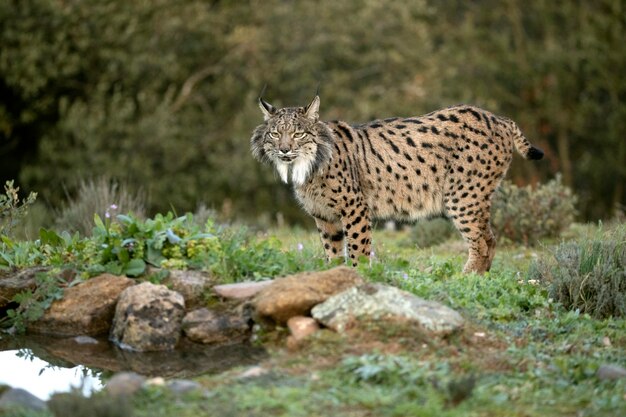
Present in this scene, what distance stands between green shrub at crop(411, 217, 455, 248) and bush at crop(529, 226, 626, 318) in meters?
4.04

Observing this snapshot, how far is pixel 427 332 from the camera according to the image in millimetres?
6305

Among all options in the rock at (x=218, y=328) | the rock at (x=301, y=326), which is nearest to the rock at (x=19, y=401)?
the rock at (x=218, y=328)

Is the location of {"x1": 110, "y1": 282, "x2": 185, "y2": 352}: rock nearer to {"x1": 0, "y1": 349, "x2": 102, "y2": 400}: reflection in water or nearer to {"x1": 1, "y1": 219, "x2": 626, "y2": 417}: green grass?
{"x1": 0, "y1": 349, "x2": 102, "y2": 400}: reflection in water

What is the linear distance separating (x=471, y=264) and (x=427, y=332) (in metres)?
3.37

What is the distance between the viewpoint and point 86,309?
708 centimetres

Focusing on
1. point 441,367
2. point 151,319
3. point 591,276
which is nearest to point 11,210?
point 151,319

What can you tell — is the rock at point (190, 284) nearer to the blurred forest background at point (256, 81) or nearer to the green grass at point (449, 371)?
the green grass at point (449, 371)

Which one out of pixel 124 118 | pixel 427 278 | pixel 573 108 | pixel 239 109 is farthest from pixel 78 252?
pixel 573 108

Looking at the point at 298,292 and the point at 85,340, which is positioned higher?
the point at 298,292

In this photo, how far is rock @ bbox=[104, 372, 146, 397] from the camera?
5.51 metres

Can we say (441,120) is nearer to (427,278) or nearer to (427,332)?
(427,278)

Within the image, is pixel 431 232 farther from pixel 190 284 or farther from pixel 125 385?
pixel 125 385

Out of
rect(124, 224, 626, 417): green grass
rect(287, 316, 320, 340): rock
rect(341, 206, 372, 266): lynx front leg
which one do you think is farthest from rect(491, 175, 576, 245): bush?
rect(287, 316, 320, 340): rock

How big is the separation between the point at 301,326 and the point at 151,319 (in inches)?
43.1
